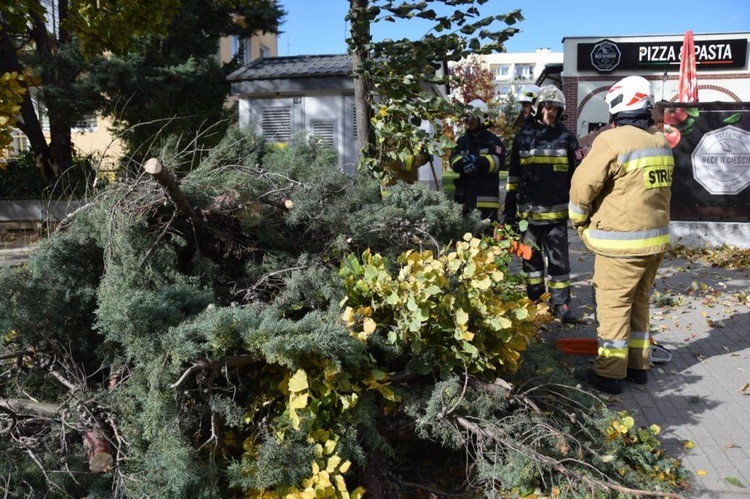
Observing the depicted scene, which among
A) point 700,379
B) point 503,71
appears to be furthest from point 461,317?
point 503,71

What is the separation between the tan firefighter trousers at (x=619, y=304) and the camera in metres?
3.98

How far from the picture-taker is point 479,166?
6211 mm

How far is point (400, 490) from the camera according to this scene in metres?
2.92

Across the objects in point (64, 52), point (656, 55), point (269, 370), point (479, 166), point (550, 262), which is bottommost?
point (269, 370)

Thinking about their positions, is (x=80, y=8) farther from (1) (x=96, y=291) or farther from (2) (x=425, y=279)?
(2) (x=425, y=279)

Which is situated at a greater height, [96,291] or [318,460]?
[96,291]

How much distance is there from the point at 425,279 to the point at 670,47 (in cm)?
2328

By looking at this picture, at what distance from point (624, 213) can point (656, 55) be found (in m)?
21.6

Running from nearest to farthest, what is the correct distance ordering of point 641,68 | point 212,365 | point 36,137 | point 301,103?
point 212,365, point 301,103, point 36,137, point 641,68

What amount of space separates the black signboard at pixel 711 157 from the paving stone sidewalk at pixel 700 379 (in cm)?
240

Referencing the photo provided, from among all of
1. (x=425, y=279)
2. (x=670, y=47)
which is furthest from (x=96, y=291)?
(x=670, y=47)

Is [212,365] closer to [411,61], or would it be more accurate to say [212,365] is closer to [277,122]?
[411,61]

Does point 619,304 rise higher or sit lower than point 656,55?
lower

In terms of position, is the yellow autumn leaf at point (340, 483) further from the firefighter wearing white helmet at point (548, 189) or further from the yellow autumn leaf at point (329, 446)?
the firefighter wearing white helmet at point (548, 189)
